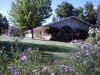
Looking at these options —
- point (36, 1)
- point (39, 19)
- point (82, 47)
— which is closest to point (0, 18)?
point (39, 19)

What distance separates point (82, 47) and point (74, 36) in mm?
16611

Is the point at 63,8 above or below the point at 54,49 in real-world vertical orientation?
above

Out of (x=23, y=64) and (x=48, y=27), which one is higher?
(x=48, y=27)

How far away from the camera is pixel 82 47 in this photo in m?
2.86

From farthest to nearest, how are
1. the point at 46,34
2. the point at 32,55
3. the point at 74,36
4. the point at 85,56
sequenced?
1. the point at 46,34
2. the point at 74,36
3. the point at 32,55
4. the point at 85,56

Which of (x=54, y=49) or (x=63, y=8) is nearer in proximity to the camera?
(x=54, y=49)

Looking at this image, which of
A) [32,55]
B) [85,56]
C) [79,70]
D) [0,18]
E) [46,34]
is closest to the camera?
[79,70]

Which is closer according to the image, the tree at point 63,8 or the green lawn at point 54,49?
the tree at point 63,8

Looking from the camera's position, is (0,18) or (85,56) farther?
(0,18)

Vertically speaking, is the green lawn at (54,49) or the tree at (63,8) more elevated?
the tree at (63,8)

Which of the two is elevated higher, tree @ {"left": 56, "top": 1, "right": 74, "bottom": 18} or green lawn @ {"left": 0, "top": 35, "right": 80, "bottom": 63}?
tree @ {"left": 56, "top": 1, "right": 74, "bottom": 18}

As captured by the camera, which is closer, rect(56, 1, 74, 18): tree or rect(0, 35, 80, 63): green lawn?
rect(56, 1, 74, 18): tree

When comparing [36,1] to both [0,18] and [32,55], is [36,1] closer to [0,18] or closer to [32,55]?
[32,55]

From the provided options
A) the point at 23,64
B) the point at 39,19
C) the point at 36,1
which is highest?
the point at 39,19
